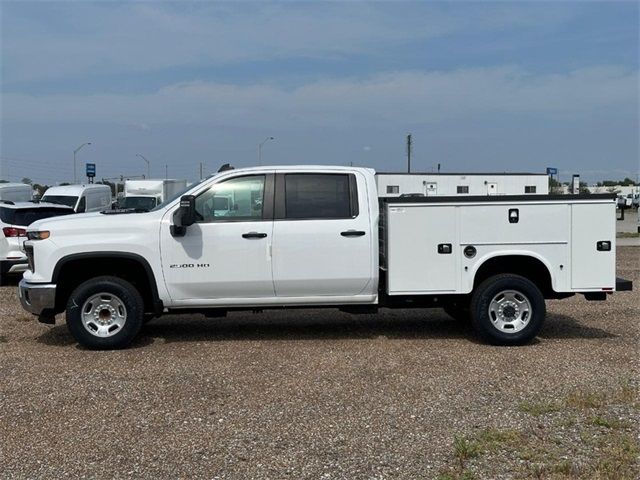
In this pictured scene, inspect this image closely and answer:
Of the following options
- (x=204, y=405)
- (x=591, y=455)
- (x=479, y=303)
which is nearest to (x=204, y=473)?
(x=204, y=405)

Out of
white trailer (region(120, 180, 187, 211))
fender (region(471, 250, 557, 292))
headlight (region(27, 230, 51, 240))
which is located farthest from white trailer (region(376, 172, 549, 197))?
headlight (region(27, 230, 51, 240))

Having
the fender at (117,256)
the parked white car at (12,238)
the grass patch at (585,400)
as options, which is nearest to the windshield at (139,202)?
the parked white car at (12,238)

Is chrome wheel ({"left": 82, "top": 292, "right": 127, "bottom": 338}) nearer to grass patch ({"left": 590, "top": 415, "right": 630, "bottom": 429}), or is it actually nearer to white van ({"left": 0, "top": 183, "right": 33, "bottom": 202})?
grass patch ({"left": 590, "top": 415, "right": 630, "bottom": 429})

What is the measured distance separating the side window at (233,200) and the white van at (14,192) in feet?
57.7

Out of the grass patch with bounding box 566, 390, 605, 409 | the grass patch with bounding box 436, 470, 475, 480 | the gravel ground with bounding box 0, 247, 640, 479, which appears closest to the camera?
the grass patch with bounding box 436, 470, 475, 480

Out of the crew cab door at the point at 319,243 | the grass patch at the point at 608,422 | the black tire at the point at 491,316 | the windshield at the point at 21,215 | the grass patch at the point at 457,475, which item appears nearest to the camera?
the grass patch at the point at 457,475

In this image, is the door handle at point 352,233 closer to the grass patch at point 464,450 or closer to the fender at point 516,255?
the fender at point 516,255

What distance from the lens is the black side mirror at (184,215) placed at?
23.0 ft

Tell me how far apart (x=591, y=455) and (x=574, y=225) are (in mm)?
3529

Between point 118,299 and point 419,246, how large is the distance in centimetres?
330

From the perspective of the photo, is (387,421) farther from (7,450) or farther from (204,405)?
(7,450)

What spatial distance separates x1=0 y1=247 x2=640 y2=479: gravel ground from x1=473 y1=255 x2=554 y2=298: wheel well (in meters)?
0.67

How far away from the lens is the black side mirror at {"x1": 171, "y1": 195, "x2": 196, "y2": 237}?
702 centimetres

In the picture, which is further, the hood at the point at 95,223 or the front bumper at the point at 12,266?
the front bumper at the point at 12,266
